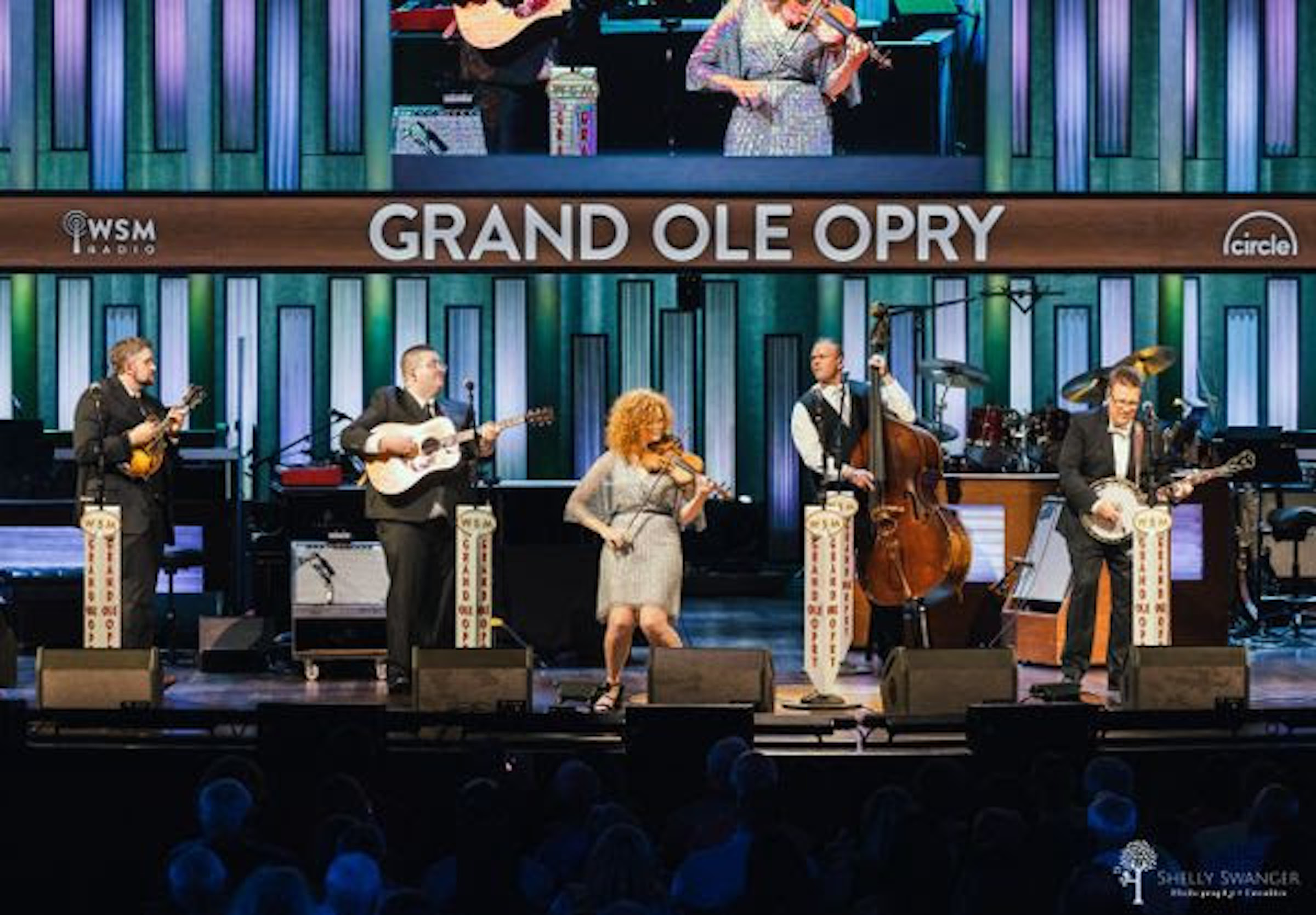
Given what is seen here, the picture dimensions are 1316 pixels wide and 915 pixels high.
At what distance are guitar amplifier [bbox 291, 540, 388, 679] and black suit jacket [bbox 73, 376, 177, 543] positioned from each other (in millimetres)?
1176

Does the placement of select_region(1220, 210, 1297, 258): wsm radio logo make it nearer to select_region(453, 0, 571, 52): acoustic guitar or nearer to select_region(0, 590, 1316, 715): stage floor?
select_region(0, 590, 1316, 715): stage floor

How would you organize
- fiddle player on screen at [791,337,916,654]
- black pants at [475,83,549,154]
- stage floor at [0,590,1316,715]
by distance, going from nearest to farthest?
stage floor at [0,590,1316,715] → fiddle player on screen at [791,337,916,654] → black pants at [475,83,549,154]

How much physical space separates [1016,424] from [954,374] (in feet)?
1.77

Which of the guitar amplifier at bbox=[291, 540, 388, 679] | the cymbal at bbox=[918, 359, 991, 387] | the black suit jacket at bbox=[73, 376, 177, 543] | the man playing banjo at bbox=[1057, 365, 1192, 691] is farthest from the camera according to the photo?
the cymbal at bbox=[918, 359, 991, 387]

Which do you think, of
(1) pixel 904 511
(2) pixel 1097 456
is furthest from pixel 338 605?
(2) pixel 1097 456

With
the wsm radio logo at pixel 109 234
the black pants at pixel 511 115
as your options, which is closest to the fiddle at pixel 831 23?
the black pants at pixel 511 115

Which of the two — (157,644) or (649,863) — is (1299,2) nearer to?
(157,644)

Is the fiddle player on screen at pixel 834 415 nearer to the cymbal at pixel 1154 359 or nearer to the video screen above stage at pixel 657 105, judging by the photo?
the cymbal at pixel 1154 359

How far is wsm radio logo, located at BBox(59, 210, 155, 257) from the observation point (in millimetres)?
11641

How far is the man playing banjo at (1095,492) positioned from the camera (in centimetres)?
A: 1225

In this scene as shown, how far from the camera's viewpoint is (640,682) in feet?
42.0

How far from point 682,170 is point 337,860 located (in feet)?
42.6

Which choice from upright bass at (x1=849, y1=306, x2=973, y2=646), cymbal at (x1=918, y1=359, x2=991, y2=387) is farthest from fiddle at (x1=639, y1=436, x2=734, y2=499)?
cymbal at (x1=918, y1=359, x2=991, y2=387)

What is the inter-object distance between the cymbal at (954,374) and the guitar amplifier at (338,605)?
12.5 feet
